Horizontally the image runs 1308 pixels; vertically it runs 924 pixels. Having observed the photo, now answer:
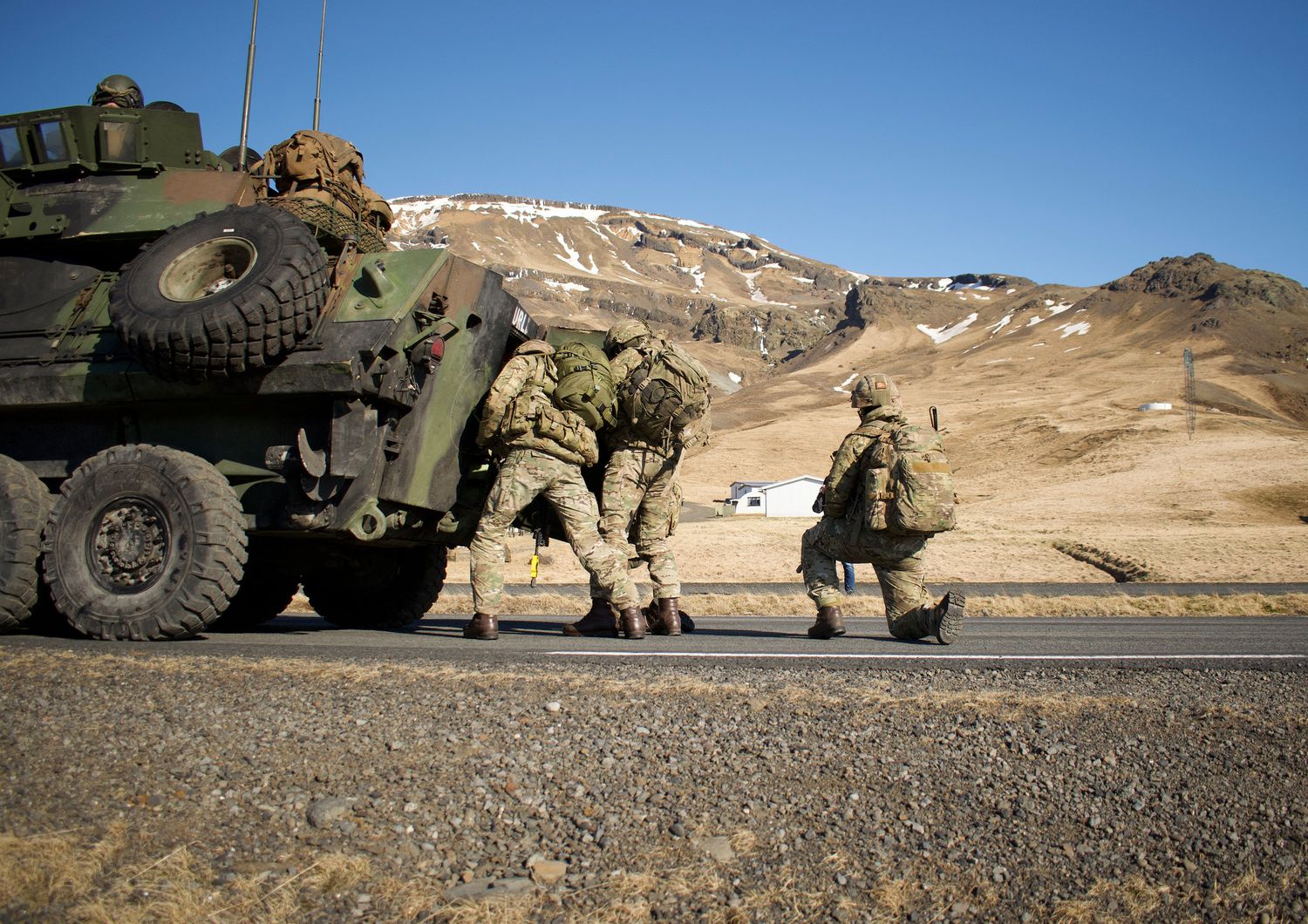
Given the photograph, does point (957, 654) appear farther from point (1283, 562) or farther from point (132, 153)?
point (1283, 562)

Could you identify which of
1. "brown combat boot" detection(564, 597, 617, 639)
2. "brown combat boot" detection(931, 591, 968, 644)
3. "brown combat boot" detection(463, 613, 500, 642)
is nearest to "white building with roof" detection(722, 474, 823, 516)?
"brown combat boot" detection(564, 597, 617, 639)

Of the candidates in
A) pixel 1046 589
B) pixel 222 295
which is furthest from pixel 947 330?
pixel 222 295

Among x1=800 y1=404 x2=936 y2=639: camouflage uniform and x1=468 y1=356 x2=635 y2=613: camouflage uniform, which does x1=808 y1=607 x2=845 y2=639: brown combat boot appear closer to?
x1=800 y1=404 x2=936 y2=639: camouflage uniform

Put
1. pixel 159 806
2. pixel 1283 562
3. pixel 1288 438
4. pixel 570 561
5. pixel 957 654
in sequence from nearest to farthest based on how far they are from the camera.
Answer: pixel 159 806 → pixel 957 654 → pixel 1283 562 → pixel 570 561 → pixel 1288 438

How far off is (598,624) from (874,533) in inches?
85.7

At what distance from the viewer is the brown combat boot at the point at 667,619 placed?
8172 mm

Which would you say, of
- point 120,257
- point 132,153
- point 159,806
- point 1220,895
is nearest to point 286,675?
point 159,806

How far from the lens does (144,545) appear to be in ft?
21.7

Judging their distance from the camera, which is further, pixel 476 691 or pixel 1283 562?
pixel 1283 562

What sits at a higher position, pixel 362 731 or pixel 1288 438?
pixel 1288 438

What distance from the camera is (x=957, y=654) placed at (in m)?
6.08

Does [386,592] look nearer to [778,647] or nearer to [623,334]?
[623,334]

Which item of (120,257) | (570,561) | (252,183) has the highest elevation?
(252,183)

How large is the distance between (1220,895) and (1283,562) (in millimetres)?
25075
